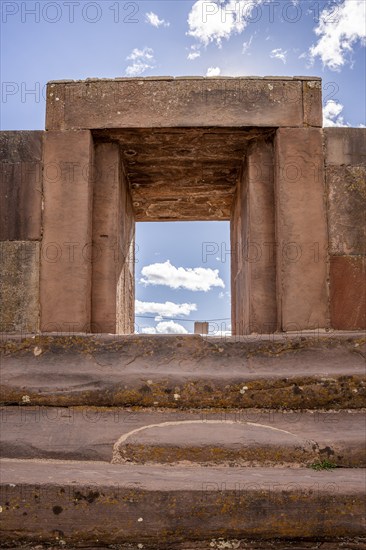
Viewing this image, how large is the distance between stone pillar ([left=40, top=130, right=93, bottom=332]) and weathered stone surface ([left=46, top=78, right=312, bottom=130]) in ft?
0.79

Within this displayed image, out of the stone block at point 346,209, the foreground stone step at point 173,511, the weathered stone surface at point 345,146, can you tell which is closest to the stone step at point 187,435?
the foreground stone step at point 173,511

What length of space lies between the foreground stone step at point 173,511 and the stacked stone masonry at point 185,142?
9.30 ft

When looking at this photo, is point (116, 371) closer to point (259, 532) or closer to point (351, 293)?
point (259, 532)

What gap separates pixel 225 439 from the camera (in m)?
2.22

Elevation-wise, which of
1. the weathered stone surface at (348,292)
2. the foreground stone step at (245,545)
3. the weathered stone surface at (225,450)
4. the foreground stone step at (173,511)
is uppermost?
the weathered stone surface at (348,292)

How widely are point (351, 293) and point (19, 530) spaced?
373 cm

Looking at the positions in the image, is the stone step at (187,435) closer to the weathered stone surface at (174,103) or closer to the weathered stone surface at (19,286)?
the weathered stone surface at (19,286)

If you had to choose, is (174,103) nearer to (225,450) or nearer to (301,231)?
(301,231)

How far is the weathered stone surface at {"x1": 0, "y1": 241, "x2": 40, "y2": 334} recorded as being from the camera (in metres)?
4.69

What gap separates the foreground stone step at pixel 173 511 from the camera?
1802 mm

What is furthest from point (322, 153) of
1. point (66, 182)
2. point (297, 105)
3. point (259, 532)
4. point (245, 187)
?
point (259, 532)

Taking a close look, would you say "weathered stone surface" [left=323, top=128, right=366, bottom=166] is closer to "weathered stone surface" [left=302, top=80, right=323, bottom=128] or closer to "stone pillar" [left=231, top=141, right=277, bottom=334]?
"weathered stone surface" [left=302, top=80, right=323, bottom=128]

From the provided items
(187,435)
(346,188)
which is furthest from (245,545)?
(346,188)

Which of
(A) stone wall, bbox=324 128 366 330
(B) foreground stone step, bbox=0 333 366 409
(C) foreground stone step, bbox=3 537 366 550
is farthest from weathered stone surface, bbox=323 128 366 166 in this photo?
(C) foreground stone step, bbox=3 537 366 550
